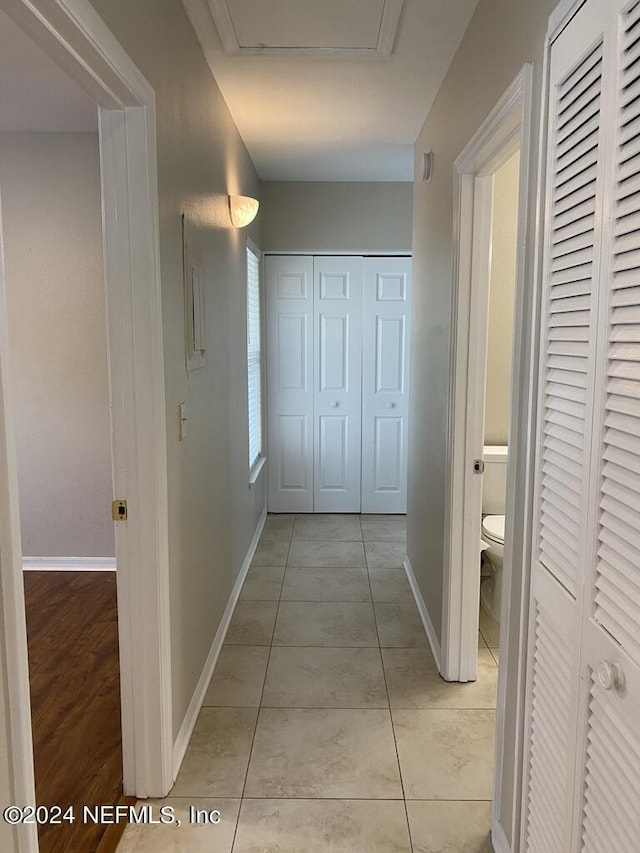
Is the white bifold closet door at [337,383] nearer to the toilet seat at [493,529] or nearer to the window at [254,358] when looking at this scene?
the window at [254,358]

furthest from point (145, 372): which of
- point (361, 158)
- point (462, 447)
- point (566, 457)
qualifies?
point (361, 158)

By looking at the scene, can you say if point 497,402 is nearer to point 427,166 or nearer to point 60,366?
point 427,166

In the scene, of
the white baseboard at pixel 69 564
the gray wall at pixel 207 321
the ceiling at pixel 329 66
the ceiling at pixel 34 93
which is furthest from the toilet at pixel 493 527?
the ceiling at pixel 34 93

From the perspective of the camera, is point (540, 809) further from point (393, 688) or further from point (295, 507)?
point (295, 507)

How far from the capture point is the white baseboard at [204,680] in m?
2.06

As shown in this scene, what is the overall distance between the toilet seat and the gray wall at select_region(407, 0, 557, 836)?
0.27 meters

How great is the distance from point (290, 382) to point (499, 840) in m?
3.51

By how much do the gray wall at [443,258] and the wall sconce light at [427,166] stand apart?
0.04 m

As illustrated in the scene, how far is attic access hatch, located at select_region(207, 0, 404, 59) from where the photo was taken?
201 centimetres

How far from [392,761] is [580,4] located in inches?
83.1

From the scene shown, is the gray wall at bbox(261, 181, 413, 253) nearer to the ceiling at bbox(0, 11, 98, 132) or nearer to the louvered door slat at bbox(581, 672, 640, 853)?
the ceiling at bbox(0, 11, 98, 132)

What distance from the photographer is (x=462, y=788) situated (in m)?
1.97

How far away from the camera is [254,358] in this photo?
4.36 meters

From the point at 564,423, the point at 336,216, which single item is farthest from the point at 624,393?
the point at 336,216
